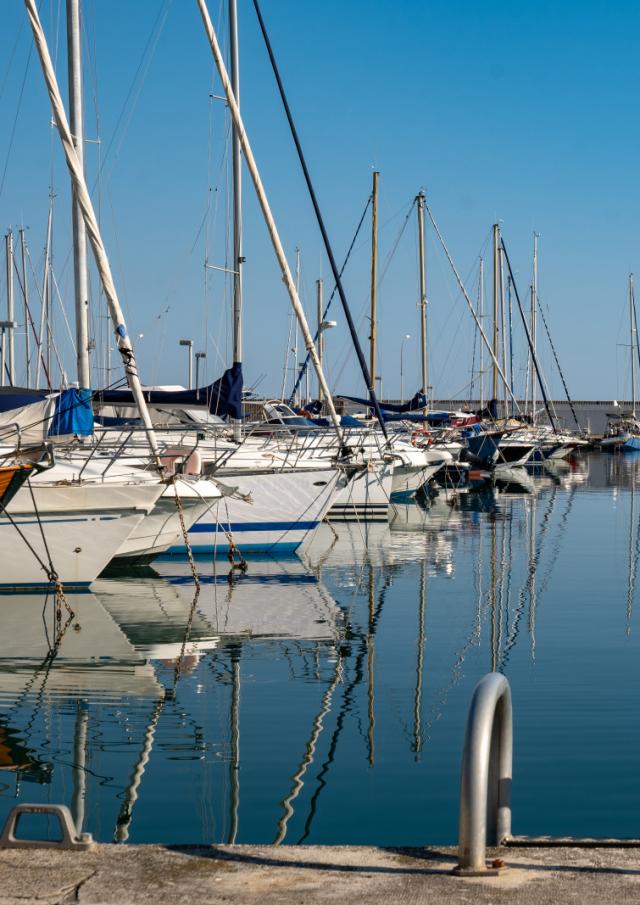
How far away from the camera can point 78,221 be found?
810 inches

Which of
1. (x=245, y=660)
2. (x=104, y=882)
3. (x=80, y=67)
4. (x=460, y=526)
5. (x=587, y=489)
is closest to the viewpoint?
(x=104, y=882)

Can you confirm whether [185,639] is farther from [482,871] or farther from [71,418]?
[482,871]

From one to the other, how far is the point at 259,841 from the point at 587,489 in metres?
35.9

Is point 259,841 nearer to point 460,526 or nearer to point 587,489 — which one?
point 460,526

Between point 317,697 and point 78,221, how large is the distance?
12196mm

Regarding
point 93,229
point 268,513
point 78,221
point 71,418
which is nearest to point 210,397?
point 268,513

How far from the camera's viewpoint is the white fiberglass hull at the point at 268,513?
21016 mm

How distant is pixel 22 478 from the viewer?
14562mm

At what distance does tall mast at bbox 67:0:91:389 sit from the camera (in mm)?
19936

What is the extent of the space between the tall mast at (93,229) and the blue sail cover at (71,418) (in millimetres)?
1179

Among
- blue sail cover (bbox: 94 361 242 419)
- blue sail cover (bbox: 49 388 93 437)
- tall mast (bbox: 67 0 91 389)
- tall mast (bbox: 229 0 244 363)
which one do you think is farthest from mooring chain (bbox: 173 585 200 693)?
tall mast (bbox: 229 0 244 363)

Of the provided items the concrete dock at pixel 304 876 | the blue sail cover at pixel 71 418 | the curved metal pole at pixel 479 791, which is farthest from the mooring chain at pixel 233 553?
the concrete dock at pixel 304 876

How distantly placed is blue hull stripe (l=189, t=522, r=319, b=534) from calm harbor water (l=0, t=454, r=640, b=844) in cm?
62

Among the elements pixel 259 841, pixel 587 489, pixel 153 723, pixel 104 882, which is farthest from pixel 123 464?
pixel 587 489
